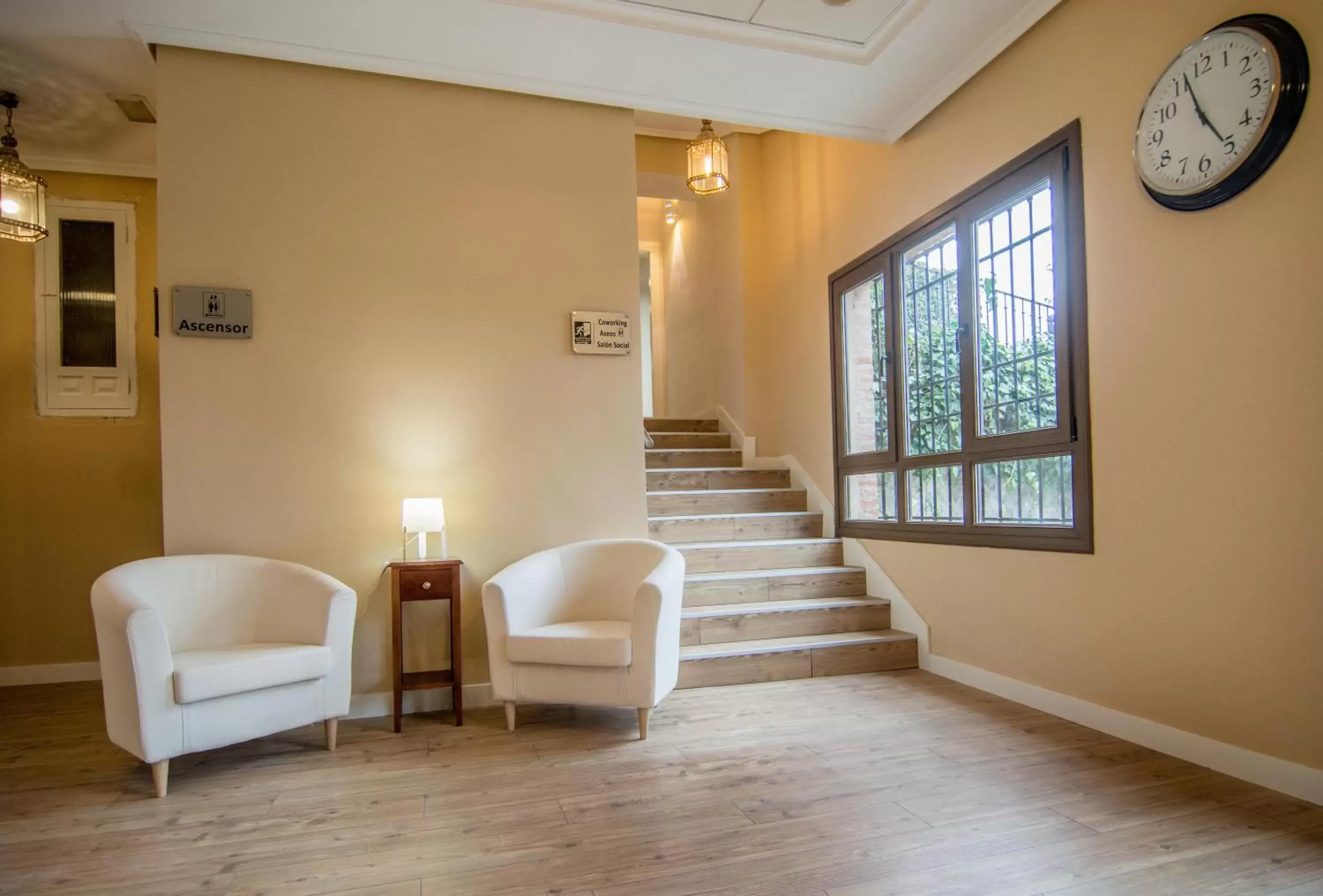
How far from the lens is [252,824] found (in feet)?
8.24

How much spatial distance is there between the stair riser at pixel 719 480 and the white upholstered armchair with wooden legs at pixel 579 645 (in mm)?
1833

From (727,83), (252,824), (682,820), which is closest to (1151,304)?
(727,83)

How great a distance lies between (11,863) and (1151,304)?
4332mm

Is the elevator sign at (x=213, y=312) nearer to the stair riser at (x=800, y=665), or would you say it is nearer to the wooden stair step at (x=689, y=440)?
the stair riser at (x=800, y=665)

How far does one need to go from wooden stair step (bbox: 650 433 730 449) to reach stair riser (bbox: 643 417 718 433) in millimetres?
257

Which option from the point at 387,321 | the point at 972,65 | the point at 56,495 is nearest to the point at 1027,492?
the point at 972,65

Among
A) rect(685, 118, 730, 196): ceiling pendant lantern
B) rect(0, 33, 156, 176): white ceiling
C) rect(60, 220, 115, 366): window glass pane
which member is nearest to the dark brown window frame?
rect(685, 118, 730, 196): ceiling pendant lantern

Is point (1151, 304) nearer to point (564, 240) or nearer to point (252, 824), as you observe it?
point (564, 240)

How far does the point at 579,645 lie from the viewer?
10.9ft

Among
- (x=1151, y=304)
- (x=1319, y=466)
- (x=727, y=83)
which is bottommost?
(x=1319, y=466)

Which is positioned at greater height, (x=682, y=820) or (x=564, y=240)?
(x=564, y=240)

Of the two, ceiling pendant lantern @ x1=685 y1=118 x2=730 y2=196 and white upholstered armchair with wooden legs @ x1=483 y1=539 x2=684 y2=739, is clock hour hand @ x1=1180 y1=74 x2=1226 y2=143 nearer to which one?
white upholstered armchair with wooden legs @ x1=483 y1=539 x2=684 y2=739

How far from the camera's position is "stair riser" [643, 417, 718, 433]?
7.08 metres

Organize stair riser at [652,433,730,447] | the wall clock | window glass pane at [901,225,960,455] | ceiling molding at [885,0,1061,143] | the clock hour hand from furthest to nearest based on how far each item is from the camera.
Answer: stair riser at [652,433,730,447], window glass pane at [901,225,960,455], ceiling molding at [885,0,1061,143], the clock hour hand, the wall clock
